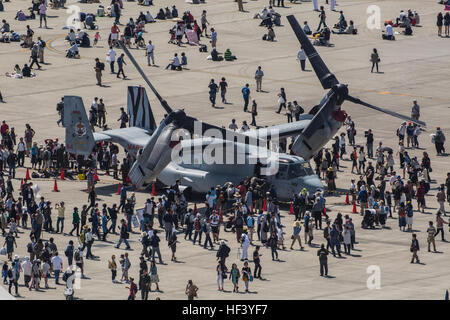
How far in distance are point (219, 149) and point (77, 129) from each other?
747 centimetres

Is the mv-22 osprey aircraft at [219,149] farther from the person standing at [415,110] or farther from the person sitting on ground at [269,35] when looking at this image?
the person sitting on ground at [269,35]

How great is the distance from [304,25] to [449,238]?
39906mm

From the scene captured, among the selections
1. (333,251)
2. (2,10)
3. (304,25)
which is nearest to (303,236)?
(333,251)

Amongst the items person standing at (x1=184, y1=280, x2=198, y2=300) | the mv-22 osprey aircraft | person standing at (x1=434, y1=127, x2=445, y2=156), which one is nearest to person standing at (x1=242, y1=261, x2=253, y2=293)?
person standing at (x1=184, y1=280, x2=198, y2=300)

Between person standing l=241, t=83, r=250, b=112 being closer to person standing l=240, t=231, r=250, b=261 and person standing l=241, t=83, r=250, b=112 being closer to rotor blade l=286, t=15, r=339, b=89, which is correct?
rotor blade l=286, t=15, r=339, b=89

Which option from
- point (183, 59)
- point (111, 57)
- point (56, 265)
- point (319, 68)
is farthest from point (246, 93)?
point (56, 265)

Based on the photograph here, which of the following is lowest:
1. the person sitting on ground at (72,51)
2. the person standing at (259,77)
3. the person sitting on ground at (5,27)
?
the person standing at (259,77)

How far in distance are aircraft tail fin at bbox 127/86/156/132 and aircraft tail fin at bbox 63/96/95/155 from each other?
3.40 m

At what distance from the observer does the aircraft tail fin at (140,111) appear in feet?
184

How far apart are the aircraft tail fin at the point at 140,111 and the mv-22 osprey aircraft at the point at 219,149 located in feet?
9.06

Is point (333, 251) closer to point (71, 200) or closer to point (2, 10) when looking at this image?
point (71, 200)

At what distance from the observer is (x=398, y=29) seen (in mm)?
84938

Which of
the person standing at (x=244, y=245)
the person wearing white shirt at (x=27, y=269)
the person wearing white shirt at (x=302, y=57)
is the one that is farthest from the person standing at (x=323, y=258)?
the person wearing white shirt at (x=302, y=57)
